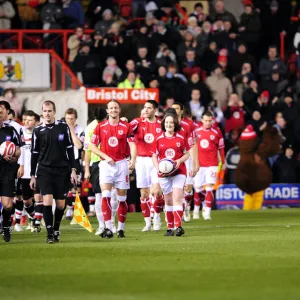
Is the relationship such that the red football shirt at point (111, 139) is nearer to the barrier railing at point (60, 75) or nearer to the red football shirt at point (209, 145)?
the red football shirt at point (209, 145)

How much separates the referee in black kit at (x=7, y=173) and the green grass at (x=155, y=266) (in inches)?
17.2

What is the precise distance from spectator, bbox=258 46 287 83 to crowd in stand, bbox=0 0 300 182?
0.09 ft

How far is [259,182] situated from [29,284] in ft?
59.8

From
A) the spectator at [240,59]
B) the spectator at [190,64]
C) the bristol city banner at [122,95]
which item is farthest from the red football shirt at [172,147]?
the spectator at [240,59]

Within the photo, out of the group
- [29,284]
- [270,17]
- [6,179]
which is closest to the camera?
[29,284]

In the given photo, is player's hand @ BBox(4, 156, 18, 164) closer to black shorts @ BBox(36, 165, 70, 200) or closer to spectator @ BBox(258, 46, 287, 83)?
black shorts @ BBox(36, 165, 70, 200)

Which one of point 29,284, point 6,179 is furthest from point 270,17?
point 29,284

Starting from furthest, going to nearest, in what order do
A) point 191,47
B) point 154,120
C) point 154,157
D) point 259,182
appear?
point 191,47
point 259,182
point 154,120
point 154,157

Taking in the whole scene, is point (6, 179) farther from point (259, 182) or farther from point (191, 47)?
point (191, 47)

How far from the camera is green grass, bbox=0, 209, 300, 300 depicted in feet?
36.7

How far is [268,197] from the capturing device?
30172 millimetres

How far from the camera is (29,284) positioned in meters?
11.9

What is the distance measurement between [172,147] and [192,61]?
1386cm

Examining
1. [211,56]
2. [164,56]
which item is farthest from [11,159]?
[211,56]
